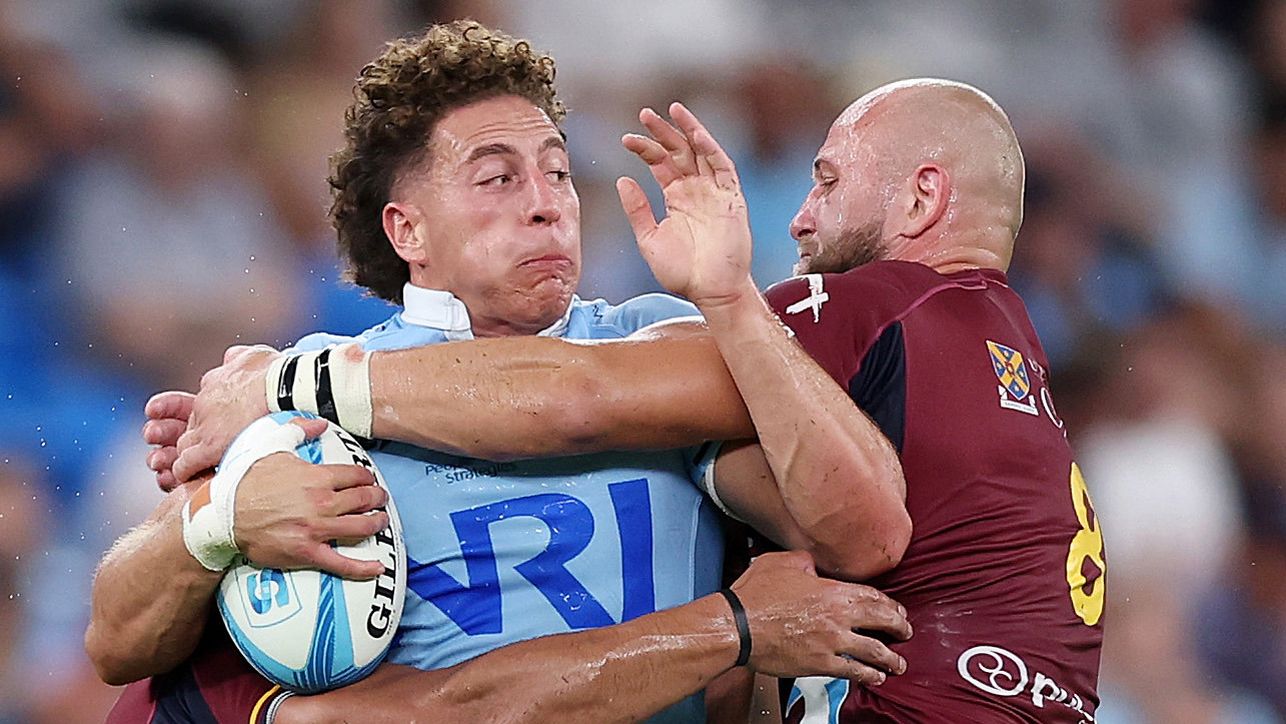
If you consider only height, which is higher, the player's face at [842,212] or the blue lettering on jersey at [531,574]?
the player's face at [842,212]

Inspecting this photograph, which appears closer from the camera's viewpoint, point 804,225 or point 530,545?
point 530,545

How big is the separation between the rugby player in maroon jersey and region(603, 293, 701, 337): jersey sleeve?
0.35 m

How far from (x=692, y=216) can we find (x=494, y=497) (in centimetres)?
76

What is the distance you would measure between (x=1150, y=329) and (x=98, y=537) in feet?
14.1

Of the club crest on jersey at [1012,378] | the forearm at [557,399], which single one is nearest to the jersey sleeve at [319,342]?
the forearm at [557,399]

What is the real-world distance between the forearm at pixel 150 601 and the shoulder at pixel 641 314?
3.23 feet

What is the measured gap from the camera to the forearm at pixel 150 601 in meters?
2.86

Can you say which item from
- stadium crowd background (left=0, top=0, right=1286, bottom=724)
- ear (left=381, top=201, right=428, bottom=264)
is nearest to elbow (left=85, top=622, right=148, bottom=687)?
ear (left=381, top=201, right=428, bottom=264)

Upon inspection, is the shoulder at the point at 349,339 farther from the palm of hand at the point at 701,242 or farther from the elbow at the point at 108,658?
the palm of hand at the point at 701,242

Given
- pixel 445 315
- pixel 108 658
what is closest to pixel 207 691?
pixel 108 658

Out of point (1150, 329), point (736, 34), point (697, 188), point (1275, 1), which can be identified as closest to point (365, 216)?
point (697, 188)

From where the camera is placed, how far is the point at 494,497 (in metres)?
3.08

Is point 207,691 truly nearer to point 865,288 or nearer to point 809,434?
point 809,434

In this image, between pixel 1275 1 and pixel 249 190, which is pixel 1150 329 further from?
pixel 249 190
